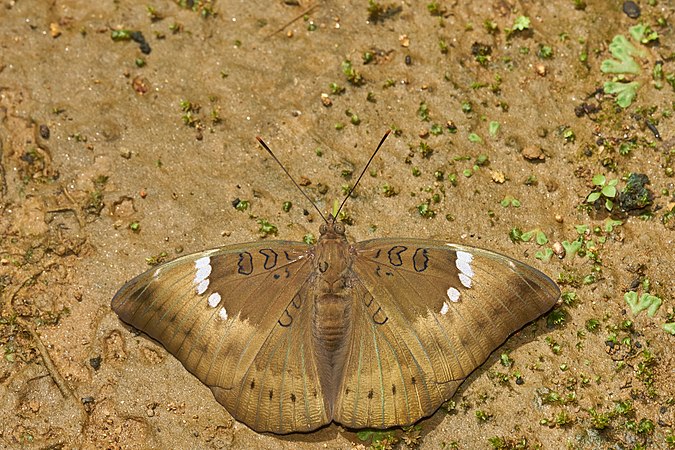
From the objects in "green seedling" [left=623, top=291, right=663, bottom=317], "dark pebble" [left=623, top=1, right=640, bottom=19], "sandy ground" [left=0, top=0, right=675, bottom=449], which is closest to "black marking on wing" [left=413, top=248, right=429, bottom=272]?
"sandy ground" [left=0, top=0, right=675, bottom=449]

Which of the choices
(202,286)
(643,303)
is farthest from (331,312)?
(643,303)

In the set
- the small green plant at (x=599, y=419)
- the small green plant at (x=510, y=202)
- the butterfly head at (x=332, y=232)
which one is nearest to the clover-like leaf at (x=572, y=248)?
the small green plant at (x=510, y=202)

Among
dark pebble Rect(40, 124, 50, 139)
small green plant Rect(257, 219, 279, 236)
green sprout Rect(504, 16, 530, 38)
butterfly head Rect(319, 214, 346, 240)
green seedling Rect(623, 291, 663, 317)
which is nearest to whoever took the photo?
butterfly head Rect(319, 214, 346, 240)

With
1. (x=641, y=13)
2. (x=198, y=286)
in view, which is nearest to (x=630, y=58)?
(x=641, y=13)

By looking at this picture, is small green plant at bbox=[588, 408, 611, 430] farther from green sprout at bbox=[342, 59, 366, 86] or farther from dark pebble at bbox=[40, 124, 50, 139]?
dark pebble at bbox=[40, 124, 50, 139]

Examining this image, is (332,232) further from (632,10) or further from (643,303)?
(632,10)

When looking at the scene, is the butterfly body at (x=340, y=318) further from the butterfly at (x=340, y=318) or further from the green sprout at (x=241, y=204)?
the green sprout at (x=241, y=204)
